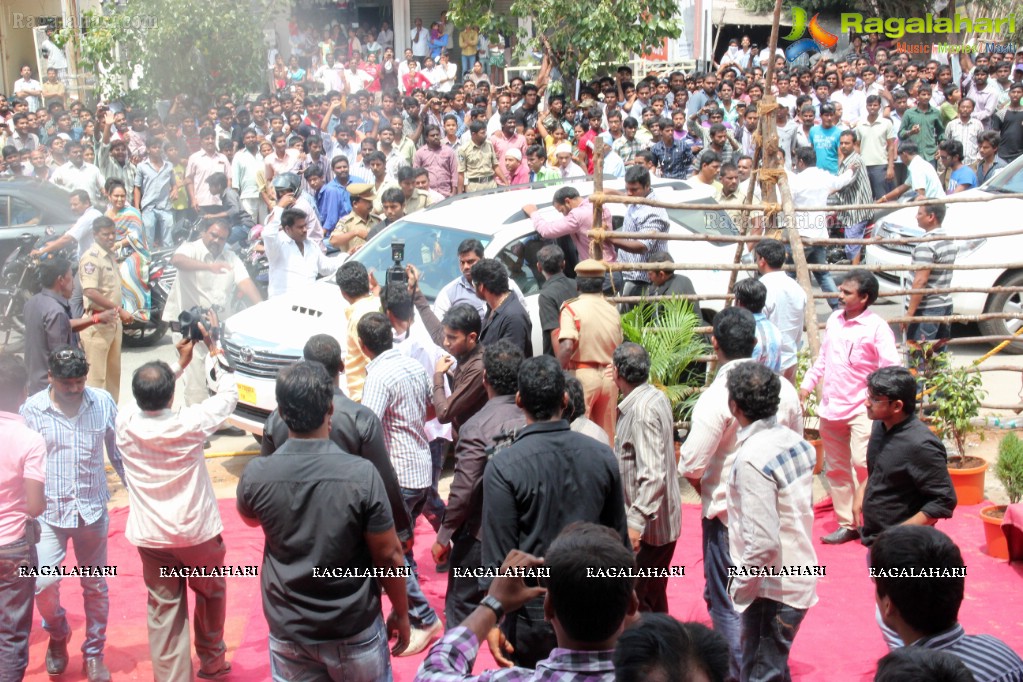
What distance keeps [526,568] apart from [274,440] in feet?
7.02

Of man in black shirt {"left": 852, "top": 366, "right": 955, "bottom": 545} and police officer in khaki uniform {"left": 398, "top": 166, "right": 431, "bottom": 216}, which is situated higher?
police officer in khaki uniform {"left": 398, "top": 166, "right": 431, "bottom": 216}

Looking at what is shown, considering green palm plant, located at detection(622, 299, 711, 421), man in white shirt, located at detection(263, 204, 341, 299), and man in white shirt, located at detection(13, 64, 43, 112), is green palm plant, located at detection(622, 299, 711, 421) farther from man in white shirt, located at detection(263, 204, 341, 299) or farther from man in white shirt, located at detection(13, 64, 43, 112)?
man in white shirt, located at detection(13, 64, 43, 112)

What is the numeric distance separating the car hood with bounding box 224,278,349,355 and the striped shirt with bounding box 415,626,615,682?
212 inches

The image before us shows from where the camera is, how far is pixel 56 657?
17.8ft

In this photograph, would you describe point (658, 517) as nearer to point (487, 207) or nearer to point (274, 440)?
point (274, 440)

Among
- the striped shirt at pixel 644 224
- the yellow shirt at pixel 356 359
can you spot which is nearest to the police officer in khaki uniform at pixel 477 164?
the striped shirt at pixel 644 224

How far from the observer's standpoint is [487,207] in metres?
8.95

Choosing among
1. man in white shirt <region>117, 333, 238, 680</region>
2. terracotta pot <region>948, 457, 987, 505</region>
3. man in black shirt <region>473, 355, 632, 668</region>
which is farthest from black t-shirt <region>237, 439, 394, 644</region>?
terracotta pot <region>948, 457, 987, 505</region>

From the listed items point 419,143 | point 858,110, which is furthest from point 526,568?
point 858,110

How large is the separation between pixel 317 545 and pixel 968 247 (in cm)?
854

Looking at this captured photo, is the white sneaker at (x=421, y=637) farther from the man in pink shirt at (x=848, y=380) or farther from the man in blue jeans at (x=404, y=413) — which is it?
the man in pink shirt at (x=848, y=380)

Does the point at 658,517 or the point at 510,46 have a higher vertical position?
the point at 510,46

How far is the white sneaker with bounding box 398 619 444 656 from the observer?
5.55 meters

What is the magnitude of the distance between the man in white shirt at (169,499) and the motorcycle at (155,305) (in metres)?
6.86
